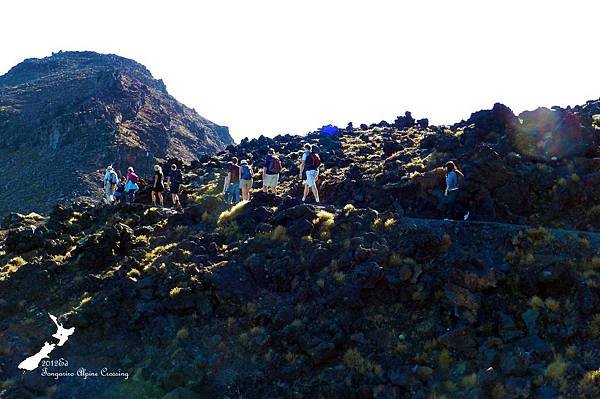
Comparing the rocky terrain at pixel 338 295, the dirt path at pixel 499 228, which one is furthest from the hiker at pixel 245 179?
the dirt path at pixel 499 228

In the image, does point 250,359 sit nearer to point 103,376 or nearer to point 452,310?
point 103,376

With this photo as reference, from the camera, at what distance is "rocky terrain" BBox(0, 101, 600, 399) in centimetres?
1180

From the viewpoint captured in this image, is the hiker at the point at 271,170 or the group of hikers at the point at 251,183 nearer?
the group of hikers at the point at 251,183

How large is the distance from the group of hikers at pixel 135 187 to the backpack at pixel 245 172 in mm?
2886

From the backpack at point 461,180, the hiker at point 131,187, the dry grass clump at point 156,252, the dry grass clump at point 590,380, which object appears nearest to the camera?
the dry grass clump at point 590,380

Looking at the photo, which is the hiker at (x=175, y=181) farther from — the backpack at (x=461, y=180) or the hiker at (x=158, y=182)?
the backpack at (x=461, y=180)

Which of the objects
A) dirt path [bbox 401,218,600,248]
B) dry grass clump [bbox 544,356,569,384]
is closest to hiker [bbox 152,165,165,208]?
dirt path [bbox 401,218,600,248]

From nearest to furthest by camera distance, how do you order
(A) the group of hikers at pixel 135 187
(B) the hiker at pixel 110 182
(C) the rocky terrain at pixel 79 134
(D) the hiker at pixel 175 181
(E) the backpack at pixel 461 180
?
(E) the backpack at pixel 461 180 < (A) the group of hikers at pixel 135 187 < (D) the hiker at pixel 175 181 < (B) the hiker at pixel 110 182 < (C) the rocky terrain at pixel 79 134

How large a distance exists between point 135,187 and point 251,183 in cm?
582

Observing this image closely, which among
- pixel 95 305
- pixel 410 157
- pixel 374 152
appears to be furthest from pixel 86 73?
pixel 95 305

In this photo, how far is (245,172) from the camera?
884 inches

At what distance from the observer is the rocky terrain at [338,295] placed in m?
11.8

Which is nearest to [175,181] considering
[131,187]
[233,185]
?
[131,187]

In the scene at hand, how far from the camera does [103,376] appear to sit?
13.1 metres
